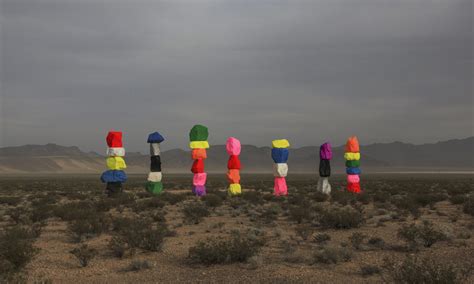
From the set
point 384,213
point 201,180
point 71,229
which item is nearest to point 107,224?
point 71,229

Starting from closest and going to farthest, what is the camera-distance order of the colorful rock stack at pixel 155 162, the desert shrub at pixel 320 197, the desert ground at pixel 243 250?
1. the desert ground at pixel 243 250
2. the desert shrub at pixel 320 197
3. the colorful rock stack at pixel 155 162

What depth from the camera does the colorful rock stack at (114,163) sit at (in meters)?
25.8

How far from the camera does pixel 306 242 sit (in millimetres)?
12219

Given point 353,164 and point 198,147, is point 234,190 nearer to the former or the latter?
point 198,147

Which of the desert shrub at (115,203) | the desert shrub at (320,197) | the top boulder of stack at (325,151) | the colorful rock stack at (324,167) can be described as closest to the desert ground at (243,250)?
the desert shrub at (115,203)

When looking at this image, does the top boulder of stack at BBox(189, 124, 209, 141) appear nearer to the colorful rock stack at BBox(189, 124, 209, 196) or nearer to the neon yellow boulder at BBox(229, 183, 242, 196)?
the colorful rock stack at BBox(189, 124, 209, 196)

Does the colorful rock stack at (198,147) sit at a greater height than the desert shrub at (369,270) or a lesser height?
greater

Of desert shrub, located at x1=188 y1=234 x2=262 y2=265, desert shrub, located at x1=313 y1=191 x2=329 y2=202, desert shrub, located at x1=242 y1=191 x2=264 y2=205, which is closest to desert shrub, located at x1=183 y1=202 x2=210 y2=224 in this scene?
desert shrub, located at x1=242 y1=191 x2=264 y2=205

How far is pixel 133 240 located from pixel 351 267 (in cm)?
538

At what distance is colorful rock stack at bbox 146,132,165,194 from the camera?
27719 millimetres

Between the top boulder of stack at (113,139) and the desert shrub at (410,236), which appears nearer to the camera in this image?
the desert shrub at (410,236)

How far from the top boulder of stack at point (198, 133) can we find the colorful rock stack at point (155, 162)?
7.33 ft

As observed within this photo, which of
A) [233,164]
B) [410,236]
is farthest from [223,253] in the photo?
[233,164]

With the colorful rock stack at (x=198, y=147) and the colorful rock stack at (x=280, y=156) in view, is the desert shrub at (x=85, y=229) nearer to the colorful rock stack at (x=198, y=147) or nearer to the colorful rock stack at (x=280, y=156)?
the colorful rock stack at (x=198, y=147)
